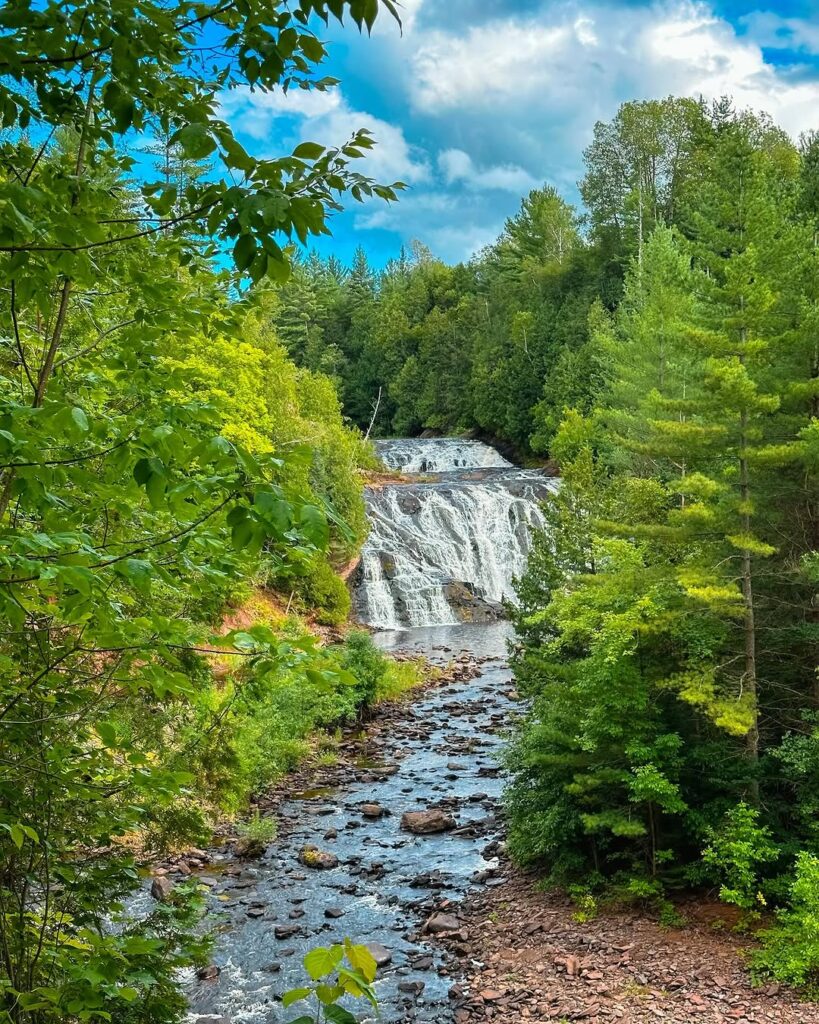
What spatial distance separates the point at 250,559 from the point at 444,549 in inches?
1150

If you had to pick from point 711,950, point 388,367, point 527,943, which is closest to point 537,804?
point 527,943

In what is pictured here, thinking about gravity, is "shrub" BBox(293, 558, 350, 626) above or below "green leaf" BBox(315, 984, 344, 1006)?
below

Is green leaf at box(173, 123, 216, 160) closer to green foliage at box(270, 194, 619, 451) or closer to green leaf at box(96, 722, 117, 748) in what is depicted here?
green leaf at box(96, 722, 117, 748)

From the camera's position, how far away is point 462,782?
13.7m

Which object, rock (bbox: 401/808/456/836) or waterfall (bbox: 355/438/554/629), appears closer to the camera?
rock (bbox: 401/808/456/836)

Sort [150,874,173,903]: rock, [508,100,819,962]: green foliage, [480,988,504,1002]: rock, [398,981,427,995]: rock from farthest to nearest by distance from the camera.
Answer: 1. [150,874,173,903]: rock
2. [508,100,819,962]: green foliage
3. [398,981,427,995]: rock
4. [480,988,504,1002]: rock

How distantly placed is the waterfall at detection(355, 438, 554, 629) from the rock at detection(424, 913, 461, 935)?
18913mm

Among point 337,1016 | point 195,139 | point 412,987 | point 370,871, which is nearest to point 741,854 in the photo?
point 412,987

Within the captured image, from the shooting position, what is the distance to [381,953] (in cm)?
831

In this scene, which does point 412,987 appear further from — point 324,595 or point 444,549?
point 444,549

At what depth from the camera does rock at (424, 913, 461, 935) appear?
28.9ft

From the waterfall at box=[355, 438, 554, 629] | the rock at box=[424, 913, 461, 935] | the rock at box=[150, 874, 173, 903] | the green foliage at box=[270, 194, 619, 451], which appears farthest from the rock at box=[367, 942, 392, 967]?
the green foliage at box=[270, 194, 619, 451]

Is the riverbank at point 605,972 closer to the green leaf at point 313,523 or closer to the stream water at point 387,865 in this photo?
the stream water at point 387,865

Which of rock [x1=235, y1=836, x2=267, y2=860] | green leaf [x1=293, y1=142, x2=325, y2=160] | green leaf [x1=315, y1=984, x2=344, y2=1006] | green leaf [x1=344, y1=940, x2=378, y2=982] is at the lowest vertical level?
rock [x1=235, y1=836, x2=267, y2=860]
